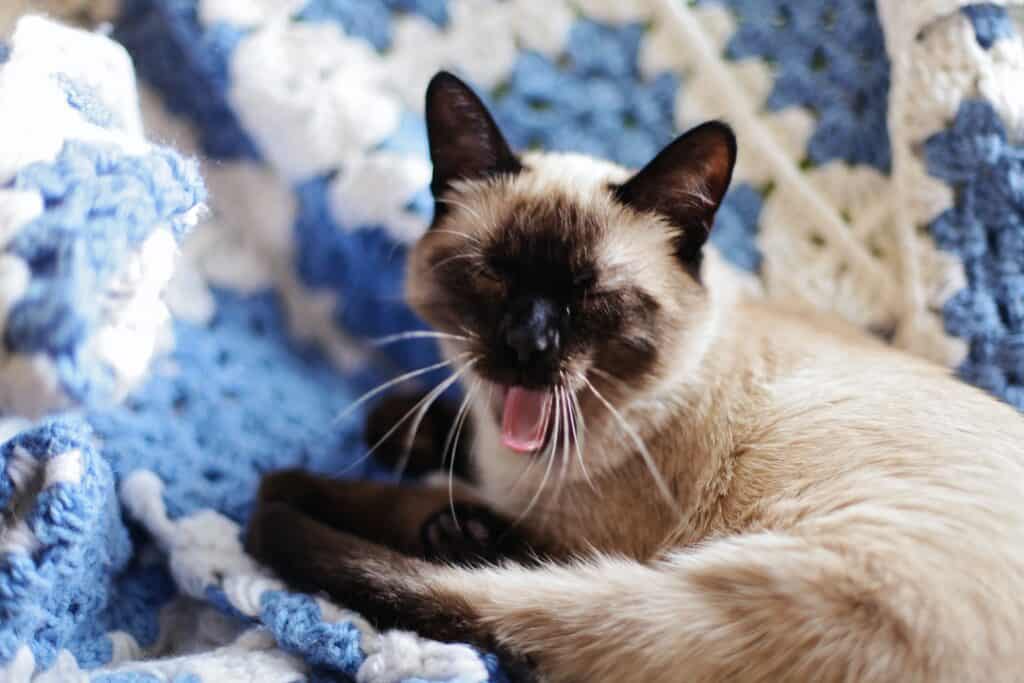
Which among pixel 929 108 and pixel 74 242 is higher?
pixel 929 108

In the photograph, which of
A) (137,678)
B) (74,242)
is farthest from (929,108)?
(137,678)

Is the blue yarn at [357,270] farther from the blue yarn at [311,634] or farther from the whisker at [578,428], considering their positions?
the blue yarn at [311,634]

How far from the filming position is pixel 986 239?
1.14 metres

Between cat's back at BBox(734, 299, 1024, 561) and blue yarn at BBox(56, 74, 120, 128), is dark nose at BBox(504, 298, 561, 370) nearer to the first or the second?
cat's back at BBox(734, 299, 1024, 561)

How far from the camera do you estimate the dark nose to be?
883 millimetres

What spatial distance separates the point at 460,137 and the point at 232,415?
1.61 ft

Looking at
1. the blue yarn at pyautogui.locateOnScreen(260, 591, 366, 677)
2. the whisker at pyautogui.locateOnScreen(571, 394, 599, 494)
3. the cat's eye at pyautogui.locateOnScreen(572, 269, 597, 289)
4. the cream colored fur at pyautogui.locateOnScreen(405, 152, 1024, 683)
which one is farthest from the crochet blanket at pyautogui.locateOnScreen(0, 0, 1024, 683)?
the cat's eye at pyautogui.locateOnScreen(572, 269, 597, 289)

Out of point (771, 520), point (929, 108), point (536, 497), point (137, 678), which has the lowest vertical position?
point (137, 678)

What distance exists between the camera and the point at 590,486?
3.26 feet

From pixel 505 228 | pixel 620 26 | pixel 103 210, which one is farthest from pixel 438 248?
pixel 620 26

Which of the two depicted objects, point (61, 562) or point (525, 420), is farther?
point (525, 420)

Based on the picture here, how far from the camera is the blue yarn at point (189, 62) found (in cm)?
117

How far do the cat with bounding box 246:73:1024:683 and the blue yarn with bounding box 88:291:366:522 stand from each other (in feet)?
0.30

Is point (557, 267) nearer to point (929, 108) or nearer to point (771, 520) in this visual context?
point (771, 520)
